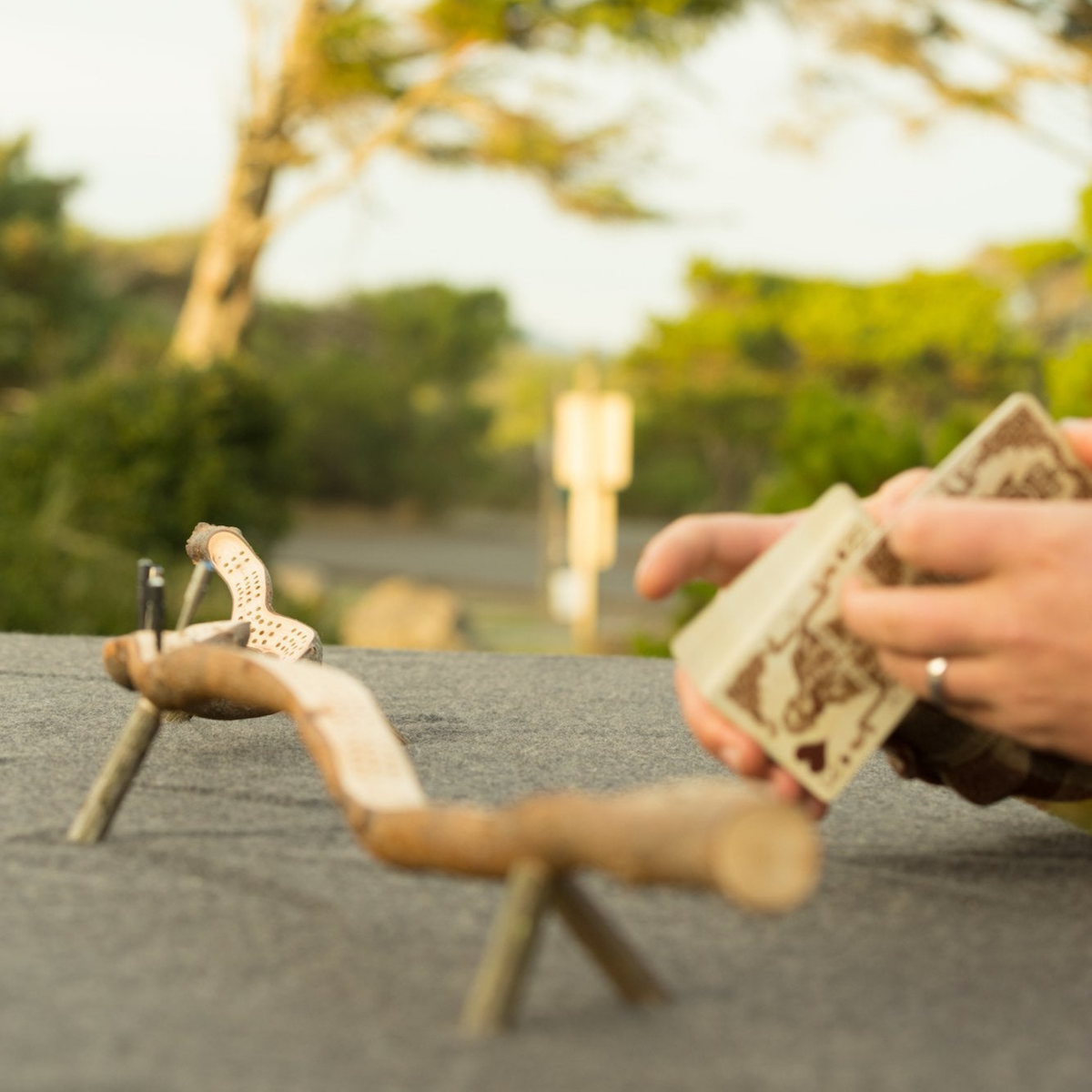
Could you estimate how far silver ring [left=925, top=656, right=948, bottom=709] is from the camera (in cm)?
106

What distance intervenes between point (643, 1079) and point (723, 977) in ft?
0.60

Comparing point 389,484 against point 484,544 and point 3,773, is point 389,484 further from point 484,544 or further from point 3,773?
point 3,773

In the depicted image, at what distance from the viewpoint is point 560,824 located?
79 centimetres

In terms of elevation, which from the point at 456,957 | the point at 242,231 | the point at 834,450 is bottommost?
the point at 242,231

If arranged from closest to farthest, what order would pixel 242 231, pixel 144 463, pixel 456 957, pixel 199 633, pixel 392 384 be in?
1. pixel 456 957
2. pixel 199 633
3. pixel 144 463
4. pixel 242 231
5. pixel 392 384

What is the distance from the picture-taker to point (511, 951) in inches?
33.0

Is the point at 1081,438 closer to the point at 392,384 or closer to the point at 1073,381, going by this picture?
the point at 1073,381

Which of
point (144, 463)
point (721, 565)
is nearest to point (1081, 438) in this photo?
point (721, 565)

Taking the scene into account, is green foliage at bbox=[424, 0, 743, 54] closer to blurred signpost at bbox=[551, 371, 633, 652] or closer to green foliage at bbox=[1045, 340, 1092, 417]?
blurred signpost at bbox=[551, 371, 633, 652]

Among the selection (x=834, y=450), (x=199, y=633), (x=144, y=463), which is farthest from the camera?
(x=144, y=463)

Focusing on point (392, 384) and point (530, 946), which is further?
point (392, 384)

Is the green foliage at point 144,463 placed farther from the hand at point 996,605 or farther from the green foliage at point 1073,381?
the hand at point 996,605

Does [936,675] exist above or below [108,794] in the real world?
above

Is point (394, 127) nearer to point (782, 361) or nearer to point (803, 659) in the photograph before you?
point (803, 659)
